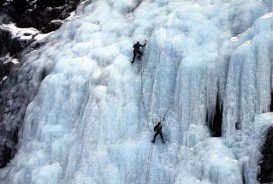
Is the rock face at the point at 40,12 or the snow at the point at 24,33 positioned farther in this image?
the rock face at the point at 40,12

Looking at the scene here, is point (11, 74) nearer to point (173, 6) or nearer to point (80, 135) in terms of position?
point (80, 135)

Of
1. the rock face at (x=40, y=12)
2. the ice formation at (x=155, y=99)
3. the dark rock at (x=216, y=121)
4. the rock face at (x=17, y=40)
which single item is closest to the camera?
the ice formation at (x=155, y=99)

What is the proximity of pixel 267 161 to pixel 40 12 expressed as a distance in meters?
11.1

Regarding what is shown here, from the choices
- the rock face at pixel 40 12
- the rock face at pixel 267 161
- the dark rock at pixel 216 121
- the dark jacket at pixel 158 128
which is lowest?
the rock face at pixel 267 161

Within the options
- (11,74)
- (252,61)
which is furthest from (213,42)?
(11,74)

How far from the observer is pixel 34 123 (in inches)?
515

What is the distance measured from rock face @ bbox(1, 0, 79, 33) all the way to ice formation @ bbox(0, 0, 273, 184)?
2.53 meters

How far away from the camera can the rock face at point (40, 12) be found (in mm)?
16609

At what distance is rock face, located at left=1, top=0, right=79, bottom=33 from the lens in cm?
1661

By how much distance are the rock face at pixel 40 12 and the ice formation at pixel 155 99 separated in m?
2.53

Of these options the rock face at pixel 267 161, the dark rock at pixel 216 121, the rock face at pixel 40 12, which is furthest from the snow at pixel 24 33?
the rock face at pixel 267 161

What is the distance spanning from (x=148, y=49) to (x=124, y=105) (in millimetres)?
1704

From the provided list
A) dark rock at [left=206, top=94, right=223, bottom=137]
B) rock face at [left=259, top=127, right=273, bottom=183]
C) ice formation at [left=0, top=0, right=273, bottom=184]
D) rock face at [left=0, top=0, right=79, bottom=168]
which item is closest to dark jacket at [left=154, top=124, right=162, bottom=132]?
ice formation at [left=0, top=0, right=273, bottom=184]

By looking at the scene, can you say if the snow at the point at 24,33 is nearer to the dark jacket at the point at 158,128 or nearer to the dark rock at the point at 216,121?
the dark jacket at the point at 158,128
